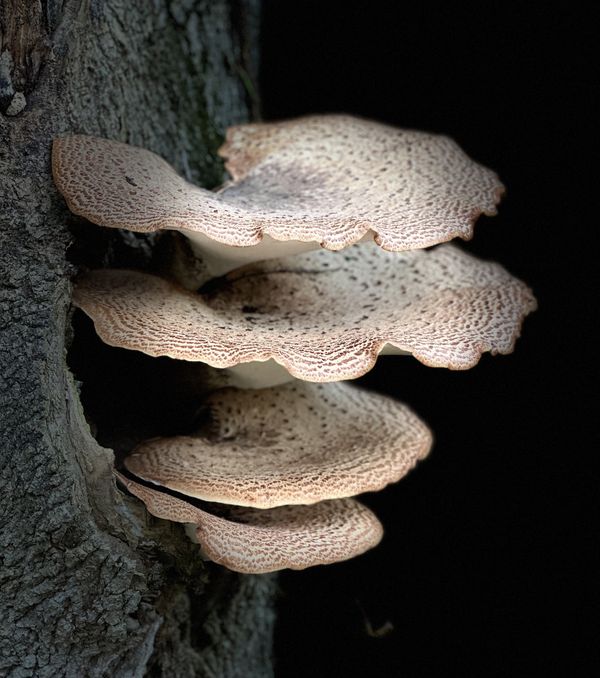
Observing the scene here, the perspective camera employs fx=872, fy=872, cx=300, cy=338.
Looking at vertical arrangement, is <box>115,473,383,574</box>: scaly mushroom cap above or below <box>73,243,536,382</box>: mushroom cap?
below

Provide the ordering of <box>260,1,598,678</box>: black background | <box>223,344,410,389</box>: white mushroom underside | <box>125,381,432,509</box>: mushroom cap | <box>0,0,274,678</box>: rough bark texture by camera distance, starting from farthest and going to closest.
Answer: <box>260,1,598,678</box>: black background → <box>223,344,410,389</box>: white mushroom underside → <box>125,381,432,509</box>: mushroom cap → <box>0,0,274,678</box>: rough bark texture

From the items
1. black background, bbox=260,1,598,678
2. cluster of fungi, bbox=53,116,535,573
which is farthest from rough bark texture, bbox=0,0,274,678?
black background, bbox=260,1,598,678

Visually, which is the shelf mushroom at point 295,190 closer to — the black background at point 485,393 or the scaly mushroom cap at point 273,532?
the scaly mushroom cap at point 273,532

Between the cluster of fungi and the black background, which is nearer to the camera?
the cluster of fungi

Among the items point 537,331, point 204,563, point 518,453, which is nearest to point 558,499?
point 518,453

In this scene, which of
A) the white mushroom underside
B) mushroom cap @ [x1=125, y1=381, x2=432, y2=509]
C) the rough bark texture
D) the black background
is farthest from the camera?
the black background

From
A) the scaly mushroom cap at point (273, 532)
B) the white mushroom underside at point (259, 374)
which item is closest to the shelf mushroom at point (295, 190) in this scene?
the white mushroom underside at point (259, 374)

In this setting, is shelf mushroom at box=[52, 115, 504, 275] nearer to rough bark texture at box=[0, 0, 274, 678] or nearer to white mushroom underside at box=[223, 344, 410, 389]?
rough bark texture at box=[0, 0, 274, 678]
